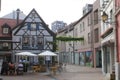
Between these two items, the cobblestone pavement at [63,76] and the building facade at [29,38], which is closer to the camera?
the cobblestone pavement at [63,76]

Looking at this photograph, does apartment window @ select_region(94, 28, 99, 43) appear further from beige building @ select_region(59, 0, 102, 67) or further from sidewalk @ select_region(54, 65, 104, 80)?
sidewalk @ select_region(54, 65, 104, 80)

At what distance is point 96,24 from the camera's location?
4659 cm

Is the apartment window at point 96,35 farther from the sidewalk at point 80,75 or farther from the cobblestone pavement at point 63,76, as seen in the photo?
the cobblestone pavement at point 63,76

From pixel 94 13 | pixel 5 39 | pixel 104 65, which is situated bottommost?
pixel 104 65

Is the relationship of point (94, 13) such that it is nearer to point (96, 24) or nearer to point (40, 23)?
point (96, 24)

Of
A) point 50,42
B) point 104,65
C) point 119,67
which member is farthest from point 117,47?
point 50,42

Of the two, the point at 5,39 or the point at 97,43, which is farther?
the point at 5,39

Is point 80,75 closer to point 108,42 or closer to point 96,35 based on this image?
point 108,42

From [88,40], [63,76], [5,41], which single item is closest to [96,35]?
[88,40]

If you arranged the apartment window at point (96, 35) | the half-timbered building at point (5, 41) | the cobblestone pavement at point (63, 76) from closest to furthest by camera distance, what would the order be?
the cobblestone pavement at point (63, 76)
the apartment window at point (96, 35)
the half-timbered building at point (5, 41)

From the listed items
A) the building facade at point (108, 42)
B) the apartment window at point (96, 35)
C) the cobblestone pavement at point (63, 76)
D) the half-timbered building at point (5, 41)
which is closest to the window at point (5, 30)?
the half-timbered building at point (5, 41)

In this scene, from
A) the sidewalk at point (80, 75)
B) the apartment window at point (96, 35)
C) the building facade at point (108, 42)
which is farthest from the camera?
the apartment window at point (96, 35)

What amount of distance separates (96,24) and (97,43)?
2.73m

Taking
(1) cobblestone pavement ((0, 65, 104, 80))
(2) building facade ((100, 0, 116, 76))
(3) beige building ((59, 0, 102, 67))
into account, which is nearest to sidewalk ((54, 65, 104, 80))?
(1) cobblestone pavement ((0, 65, 104, 80))
